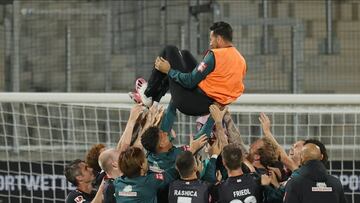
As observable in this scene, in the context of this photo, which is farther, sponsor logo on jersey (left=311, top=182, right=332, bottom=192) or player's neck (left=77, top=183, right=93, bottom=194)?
player's neck (left=77, top=183, right=93, bottom=194)

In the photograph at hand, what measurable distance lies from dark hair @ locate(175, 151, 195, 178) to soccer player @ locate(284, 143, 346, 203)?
0.79 m

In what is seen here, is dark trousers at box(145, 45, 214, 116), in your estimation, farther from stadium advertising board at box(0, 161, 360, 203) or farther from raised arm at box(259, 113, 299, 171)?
stadium advertising board at box(0, 161, 360, 203)

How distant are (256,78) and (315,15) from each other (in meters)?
1.95

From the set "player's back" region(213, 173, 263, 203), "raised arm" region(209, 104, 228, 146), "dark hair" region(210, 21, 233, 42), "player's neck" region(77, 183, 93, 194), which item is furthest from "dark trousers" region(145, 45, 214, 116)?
"player's neck" region(77, 183, 93, 194)

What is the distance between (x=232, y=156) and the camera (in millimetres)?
7793

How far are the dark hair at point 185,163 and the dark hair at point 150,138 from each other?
362 millimetres

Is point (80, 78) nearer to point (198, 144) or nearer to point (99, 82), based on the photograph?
point (99, 82)

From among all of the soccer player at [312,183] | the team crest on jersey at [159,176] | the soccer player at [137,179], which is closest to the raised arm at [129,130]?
the soccer player at [137,179]

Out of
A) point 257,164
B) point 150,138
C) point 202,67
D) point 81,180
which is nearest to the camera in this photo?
point 202,67

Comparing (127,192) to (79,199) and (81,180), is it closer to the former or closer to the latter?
(79,199)

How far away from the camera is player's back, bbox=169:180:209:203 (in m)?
7.93

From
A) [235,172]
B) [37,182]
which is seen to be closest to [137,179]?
[235,172]

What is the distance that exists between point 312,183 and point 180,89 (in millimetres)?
1267

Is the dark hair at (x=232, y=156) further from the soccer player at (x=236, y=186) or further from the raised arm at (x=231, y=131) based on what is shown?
the raised arm at (x=231, y=131)
